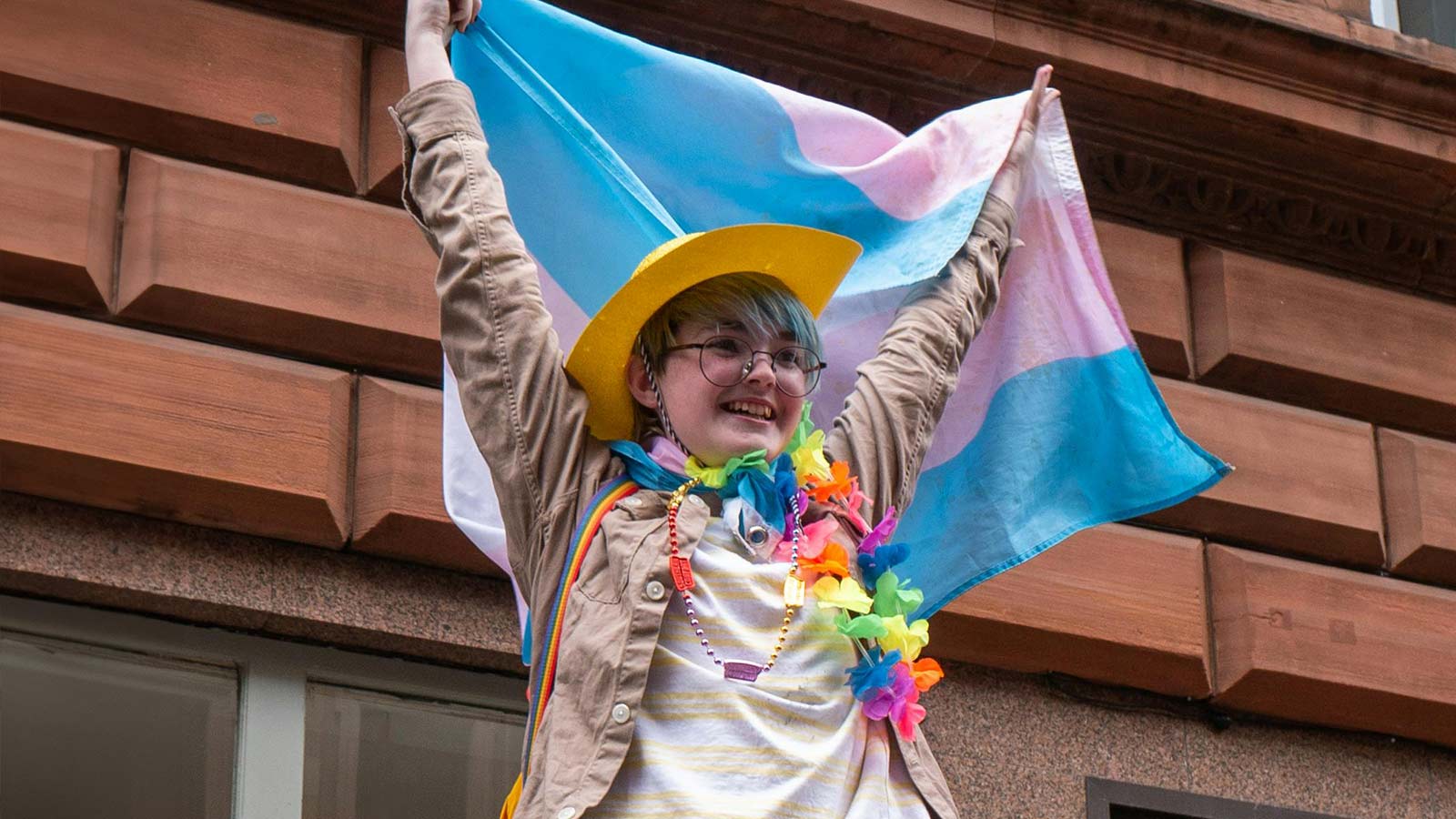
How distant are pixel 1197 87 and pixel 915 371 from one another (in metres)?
2.87

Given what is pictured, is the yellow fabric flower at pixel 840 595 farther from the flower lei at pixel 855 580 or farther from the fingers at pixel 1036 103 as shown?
the fingers at pixel 1036 103

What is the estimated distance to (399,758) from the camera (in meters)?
5.97

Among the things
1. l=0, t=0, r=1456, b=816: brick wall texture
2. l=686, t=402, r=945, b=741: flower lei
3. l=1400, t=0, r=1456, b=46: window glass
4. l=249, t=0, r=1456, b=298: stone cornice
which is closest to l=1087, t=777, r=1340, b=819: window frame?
l=0, t=0, r=1456, b=816: brick wall texture

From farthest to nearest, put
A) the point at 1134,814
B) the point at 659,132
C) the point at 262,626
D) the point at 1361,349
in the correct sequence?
the point at 1361,349
the point at 1134,814
the point at 262,626
the point at 659,132

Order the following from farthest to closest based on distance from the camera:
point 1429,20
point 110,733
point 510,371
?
point 1429,20 → point 110,733 → point 510,371

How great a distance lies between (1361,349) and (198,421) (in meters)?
3.73

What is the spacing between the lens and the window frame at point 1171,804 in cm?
671

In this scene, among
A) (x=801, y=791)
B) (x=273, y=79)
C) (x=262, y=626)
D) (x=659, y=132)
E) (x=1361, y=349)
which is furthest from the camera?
(x=1361, y=349)

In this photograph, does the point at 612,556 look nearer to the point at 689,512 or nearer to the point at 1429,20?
the point at 689,512

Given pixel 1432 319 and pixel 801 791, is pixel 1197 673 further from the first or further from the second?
pixel 801 791

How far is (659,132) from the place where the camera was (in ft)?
18.0

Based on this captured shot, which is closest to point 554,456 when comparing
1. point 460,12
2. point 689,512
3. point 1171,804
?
point 689,512

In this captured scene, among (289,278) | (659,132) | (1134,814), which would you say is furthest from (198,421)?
(1134,814)

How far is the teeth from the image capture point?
4532 millimetres
